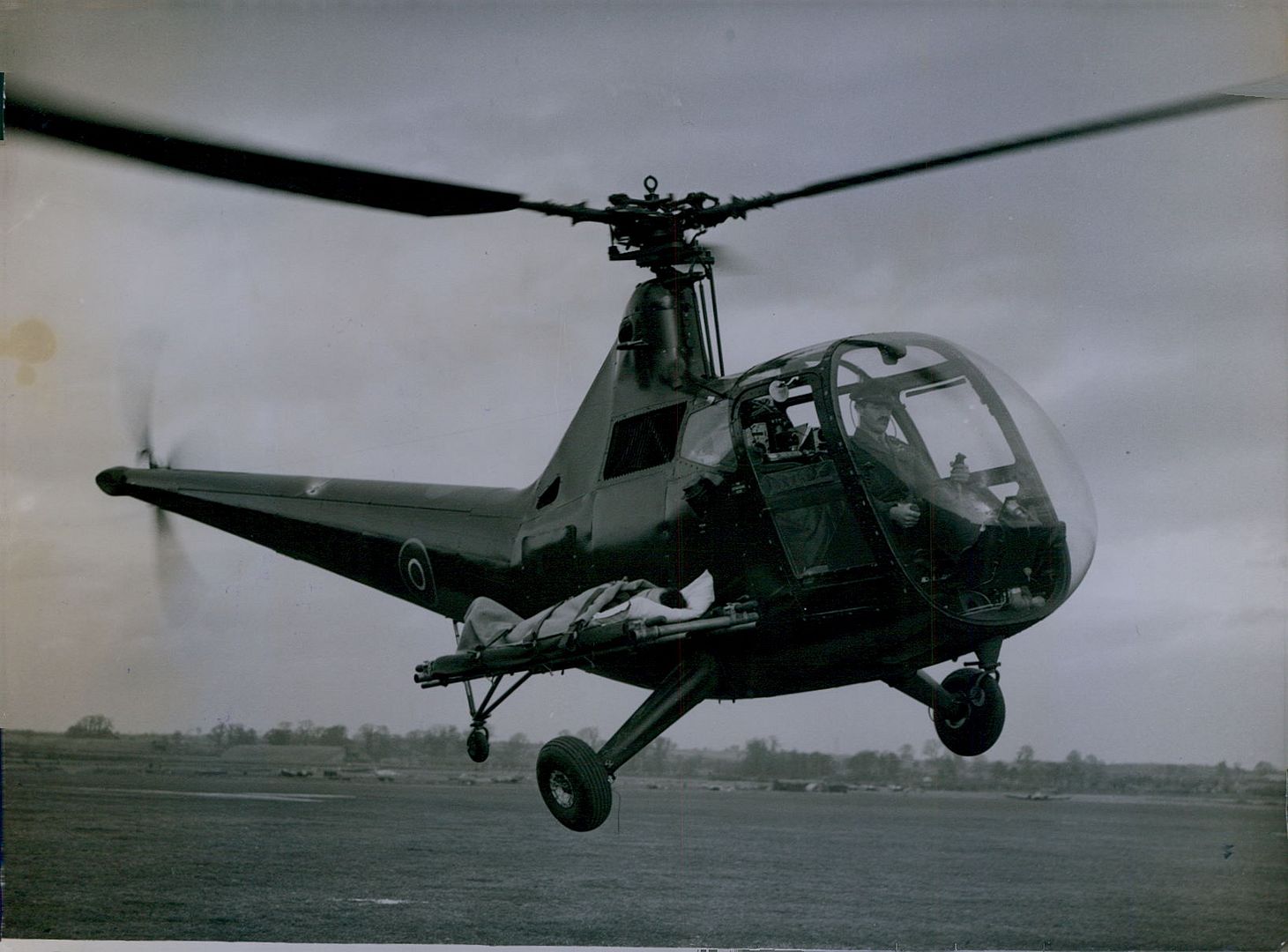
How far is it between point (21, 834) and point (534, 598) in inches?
154

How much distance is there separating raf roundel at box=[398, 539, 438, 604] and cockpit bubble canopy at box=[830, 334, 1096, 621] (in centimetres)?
280

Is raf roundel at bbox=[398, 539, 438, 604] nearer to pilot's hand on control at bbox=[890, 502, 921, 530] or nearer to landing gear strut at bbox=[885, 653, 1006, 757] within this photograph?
landing gear strut at bbox=[885, 653, 1006, 757]

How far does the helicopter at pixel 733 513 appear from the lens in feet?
18.1

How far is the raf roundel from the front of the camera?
7.20 m

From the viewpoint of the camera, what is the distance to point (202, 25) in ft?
25.0

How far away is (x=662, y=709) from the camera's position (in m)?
6.07

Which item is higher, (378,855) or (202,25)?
(202,25)

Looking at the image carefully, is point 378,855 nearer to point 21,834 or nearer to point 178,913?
point 178,913

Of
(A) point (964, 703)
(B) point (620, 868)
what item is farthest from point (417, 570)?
(A) point (964, 703)

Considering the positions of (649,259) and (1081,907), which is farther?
(1081,907)

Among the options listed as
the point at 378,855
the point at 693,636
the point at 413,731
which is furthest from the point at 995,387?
the point at 378,855

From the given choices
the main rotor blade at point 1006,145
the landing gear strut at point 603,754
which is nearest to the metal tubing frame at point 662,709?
the landing gear strut at point 603,754

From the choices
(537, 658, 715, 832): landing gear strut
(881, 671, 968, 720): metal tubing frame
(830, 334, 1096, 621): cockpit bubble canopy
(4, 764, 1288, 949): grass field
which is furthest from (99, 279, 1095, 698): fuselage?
(4, 764, 1288, 949): grass field

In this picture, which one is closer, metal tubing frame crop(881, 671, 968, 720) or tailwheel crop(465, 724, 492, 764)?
metal tubing frame crop(881, 671, 968, 720)
